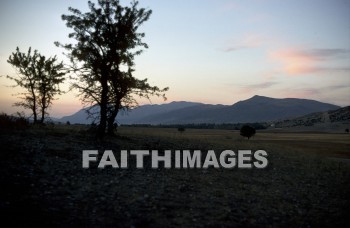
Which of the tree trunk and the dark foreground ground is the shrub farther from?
the tree trunk

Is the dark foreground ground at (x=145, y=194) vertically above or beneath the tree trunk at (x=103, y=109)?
beneath

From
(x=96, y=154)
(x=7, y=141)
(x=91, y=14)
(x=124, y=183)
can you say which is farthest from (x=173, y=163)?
(x=91, y=14)

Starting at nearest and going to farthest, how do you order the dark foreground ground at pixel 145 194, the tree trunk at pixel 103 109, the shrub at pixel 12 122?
the dark foreground ground at pixel 145 194
the shrub at pixel 12 122
the tree trunk at pixel 103 109

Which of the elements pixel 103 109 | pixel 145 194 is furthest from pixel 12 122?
Answer: pixel 145 194

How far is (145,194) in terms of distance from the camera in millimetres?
13195

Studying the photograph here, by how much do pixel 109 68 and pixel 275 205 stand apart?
1738 cm

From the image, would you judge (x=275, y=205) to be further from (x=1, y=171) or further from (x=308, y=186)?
(x=1, y=171)

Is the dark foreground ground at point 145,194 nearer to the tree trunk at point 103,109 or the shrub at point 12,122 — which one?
the shrub at point 12,122

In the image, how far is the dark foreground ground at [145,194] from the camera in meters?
10.5

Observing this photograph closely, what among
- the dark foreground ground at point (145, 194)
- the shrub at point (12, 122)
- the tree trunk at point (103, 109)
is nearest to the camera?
the dark foreground ground at point (145, 194)

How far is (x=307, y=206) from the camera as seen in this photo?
14227mm

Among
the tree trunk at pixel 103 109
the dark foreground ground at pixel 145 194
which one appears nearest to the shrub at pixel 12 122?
the dark foreground ground at pixel 145 194

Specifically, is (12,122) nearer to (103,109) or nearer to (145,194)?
(103,109)

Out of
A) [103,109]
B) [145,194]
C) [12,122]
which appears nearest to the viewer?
[145,194]
